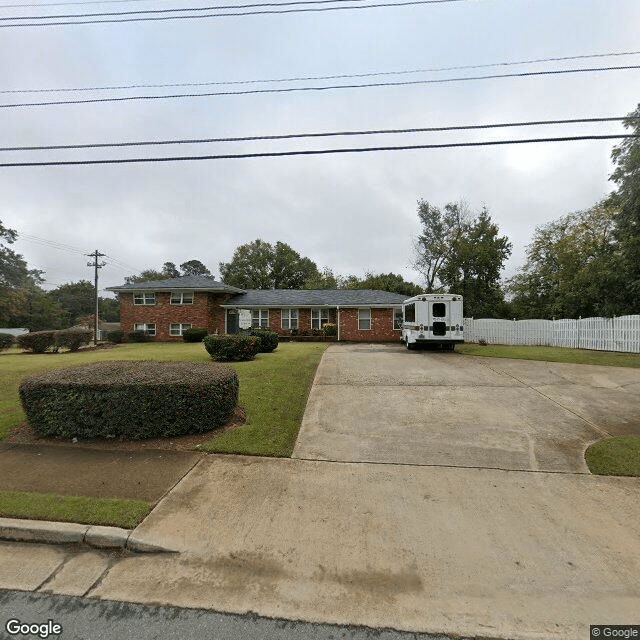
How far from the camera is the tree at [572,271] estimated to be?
1919cm

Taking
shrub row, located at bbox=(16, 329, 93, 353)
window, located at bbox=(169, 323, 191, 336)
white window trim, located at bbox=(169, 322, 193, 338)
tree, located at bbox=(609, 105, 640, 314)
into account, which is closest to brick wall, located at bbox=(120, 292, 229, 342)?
white window trim, located at bbox=(169, 322, 193, 338)

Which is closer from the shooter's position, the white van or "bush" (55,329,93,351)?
the white van

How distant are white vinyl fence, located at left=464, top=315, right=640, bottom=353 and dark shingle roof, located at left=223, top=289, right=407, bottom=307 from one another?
570 cm

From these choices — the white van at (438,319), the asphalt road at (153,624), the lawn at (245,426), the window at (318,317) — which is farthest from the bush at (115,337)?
the asphalt road at (153,624)

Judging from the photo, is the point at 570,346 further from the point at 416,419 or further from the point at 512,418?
the point at 416,419

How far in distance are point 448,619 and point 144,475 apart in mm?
3660

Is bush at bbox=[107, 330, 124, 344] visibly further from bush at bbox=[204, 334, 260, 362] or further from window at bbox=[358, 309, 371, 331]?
window at bbox=[358, 309, 371, 331]

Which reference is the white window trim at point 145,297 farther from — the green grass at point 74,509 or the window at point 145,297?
the green grass at point 74,509

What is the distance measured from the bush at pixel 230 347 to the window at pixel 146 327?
14597 mm

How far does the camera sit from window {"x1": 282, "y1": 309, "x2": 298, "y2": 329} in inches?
992

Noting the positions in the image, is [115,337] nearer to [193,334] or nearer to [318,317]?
[193,334]

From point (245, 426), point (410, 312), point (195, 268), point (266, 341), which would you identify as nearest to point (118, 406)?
point (245, 426)

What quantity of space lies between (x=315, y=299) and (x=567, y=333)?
Answer: 51.9ft

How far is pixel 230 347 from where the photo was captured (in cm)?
1259
